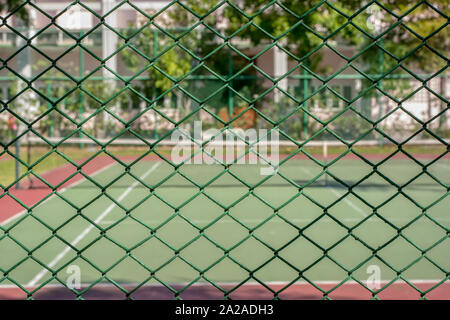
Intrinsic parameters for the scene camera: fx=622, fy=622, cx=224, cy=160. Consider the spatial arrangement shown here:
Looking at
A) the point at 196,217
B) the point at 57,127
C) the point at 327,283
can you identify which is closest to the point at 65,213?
the point at 196,217

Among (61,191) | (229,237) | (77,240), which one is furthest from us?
(61,191)

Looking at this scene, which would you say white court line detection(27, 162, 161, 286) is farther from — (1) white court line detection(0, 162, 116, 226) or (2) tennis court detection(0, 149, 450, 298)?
(1) white court line detection(0, 162, 116, 226)

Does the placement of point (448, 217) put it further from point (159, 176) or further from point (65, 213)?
point (159, 176)

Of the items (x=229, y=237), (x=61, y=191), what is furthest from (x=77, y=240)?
(x=61, y=191)

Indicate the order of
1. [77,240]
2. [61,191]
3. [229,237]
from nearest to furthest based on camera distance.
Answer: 1. [77,240]
2. [229,237]
3. [61,191]

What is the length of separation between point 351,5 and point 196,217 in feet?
45.7

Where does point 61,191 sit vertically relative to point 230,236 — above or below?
above

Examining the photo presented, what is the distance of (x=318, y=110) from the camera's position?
20.1 meters

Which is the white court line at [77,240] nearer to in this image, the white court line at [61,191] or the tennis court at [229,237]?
the tennis court at [229,237]

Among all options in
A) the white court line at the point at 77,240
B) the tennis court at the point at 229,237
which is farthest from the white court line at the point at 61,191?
the white court line at the point at 77,240

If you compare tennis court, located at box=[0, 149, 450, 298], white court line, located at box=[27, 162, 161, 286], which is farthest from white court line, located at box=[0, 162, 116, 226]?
white court line, located at box=[27, 162, 161, 286]

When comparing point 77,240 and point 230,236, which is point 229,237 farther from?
point 77,240
